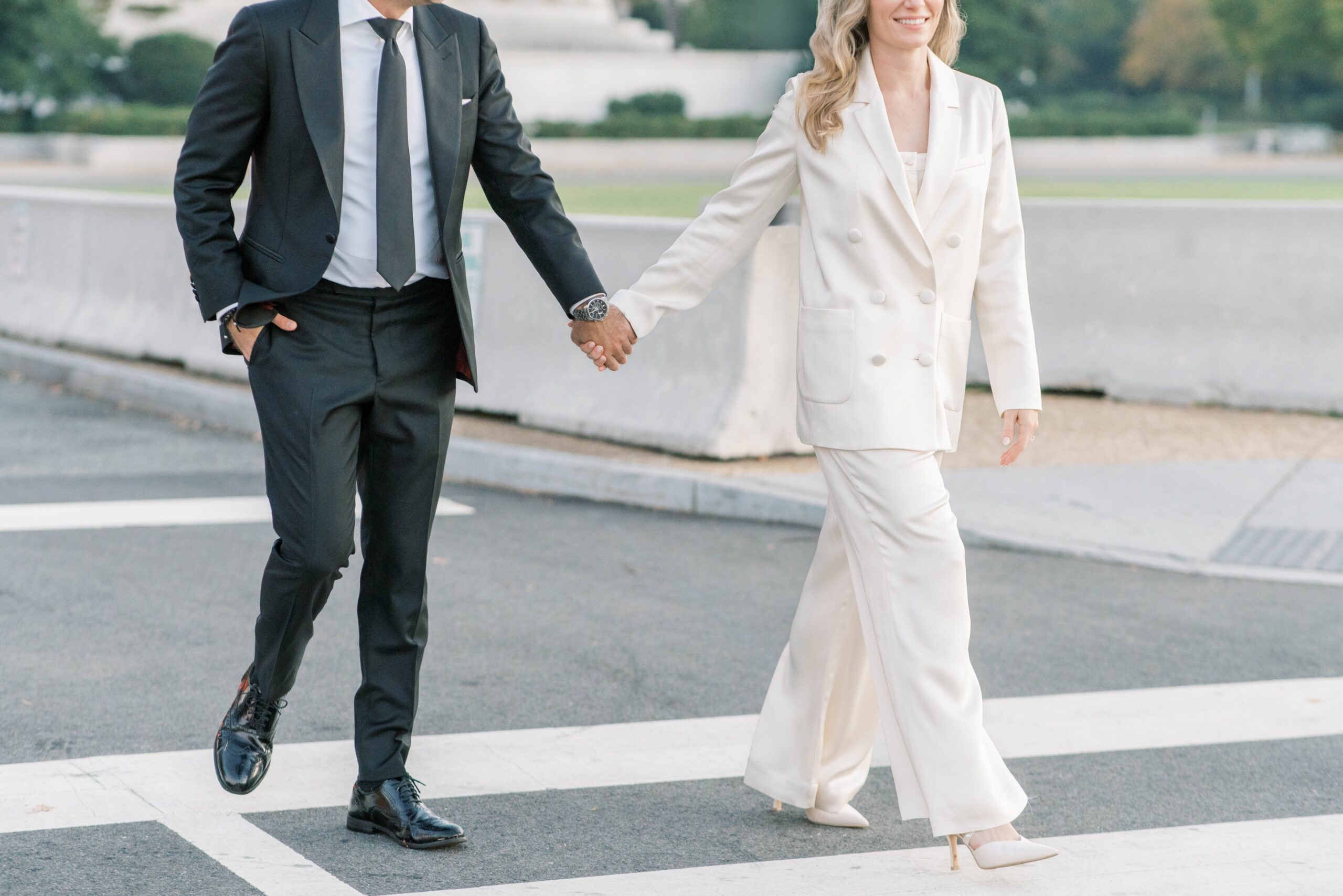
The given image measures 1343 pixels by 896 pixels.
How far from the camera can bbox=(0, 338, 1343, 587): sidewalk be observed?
756 centimetres

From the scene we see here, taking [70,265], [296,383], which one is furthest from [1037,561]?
[70,265]

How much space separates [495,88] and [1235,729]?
2978 millimetres

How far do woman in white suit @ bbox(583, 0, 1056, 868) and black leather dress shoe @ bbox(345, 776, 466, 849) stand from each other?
0.82 m

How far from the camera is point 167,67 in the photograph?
4525 cm

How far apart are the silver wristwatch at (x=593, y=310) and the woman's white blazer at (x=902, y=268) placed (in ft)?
1.70

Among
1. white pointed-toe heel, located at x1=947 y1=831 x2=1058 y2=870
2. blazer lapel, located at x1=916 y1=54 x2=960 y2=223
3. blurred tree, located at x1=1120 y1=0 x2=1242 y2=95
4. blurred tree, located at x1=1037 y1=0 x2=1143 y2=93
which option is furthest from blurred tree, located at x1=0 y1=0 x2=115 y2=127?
blurred tree, located at x1=1037 y1=0 x2=1143 y2=93

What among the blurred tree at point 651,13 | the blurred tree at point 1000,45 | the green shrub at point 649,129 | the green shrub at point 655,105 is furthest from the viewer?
the blurred tree at point 651,13

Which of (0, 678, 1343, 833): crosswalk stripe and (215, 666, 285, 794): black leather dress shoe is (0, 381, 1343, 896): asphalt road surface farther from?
(215, 666, 285, 794): black leather dress shoe

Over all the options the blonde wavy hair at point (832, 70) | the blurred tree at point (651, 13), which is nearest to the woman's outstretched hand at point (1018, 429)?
the blonde wavy hair at point (832, 70)

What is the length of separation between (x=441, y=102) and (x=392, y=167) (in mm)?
203

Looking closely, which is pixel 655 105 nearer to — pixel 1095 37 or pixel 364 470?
pixel 364 470

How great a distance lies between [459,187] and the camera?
3982mm

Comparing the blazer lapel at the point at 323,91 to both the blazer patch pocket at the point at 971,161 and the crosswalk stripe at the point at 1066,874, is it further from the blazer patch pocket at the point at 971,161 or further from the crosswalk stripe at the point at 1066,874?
the crosswalk stripe at the point at 1066,874

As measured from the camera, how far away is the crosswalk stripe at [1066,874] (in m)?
3.77
